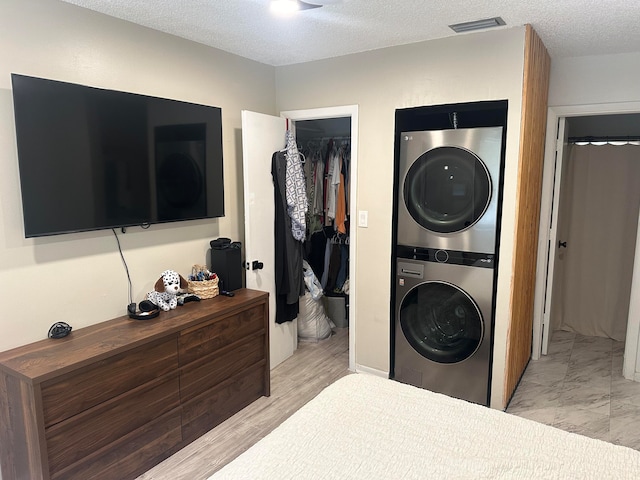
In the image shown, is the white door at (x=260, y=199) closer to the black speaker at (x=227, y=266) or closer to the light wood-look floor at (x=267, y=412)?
the black speaker at (x=227, y=266)

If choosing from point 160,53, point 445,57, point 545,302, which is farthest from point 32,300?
point 545,302

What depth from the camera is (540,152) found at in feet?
10.7

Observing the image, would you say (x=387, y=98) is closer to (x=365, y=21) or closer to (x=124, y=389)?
(x=365, y=21)

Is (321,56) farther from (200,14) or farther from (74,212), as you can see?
(74,212)

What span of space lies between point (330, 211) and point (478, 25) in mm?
2176

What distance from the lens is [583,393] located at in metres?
3.16

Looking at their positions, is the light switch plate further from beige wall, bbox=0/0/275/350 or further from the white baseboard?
the white baseboard

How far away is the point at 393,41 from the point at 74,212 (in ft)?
7.08

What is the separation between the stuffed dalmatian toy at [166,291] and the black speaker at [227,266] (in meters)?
0.36

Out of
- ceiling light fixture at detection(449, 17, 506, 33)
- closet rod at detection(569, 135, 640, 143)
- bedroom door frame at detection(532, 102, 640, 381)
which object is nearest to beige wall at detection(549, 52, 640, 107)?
bedroom door frame at detection(532, 102, 640, 381)

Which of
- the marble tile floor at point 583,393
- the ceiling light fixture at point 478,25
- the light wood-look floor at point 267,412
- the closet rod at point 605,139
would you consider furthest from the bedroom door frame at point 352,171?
the closet rod at point 605,139

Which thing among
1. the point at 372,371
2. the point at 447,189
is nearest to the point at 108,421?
the point at 372,371

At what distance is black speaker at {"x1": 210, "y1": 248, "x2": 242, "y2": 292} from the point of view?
9.78ft

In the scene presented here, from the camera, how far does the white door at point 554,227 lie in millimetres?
3531
